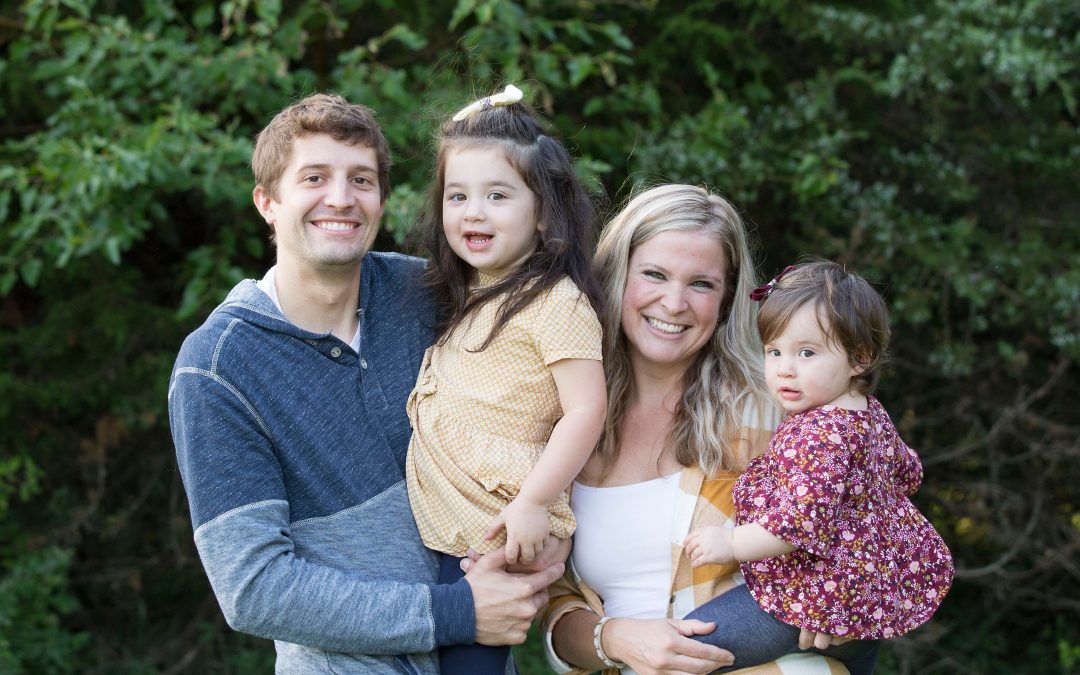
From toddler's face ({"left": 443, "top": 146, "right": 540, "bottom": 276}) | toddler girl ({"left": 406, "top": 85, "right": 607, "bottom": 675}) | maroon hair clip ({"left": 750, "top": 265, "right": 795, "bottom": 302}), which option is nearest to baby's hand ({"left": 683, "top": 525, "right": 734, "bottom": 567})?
toddler girl ({"left": 406, "top": 85, "right": 607, "bottom": 675})

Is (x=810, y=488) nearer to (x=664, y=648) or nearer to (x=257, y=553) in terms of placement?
(x=664, y=648)

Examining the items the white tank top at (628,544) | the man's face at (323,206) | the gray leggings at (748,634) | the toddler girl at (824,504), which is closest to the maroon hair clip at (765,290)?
the toddler girl at (824,504)

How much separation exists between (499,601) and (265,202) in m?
0.98

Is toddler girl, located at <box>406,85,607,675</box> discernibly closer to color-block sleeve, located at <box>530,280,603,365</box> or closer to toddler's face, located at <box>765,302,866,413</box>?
color-block sleeve, located at <box>530,280,603,365</box>

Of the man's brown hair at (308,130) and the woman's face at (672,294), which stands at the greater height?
the man's brown hair at (308,130)

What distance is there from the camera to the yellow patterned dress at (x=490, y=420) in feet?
7.73

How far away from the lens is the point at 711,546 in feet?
7.41

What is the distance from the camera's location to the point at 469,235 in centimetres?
247

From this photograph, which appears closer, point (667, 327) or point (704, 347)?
point (667, 327)

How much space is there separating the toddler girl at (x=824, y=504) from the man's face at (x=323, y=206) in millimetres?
855

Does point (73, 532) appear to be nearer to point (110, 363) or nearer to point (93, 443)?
point (93, 443)

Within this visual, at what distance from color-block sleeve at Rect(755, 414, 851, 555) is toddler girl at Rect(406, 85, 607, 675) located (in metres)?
0.39

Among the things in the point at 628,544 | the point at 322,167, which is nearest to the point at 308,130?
the point at 322,167

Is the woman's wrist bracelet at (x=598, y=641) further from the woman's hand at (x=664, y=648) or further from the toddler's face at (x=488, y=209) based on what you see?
the toddler's face at (x=488, y=209)
